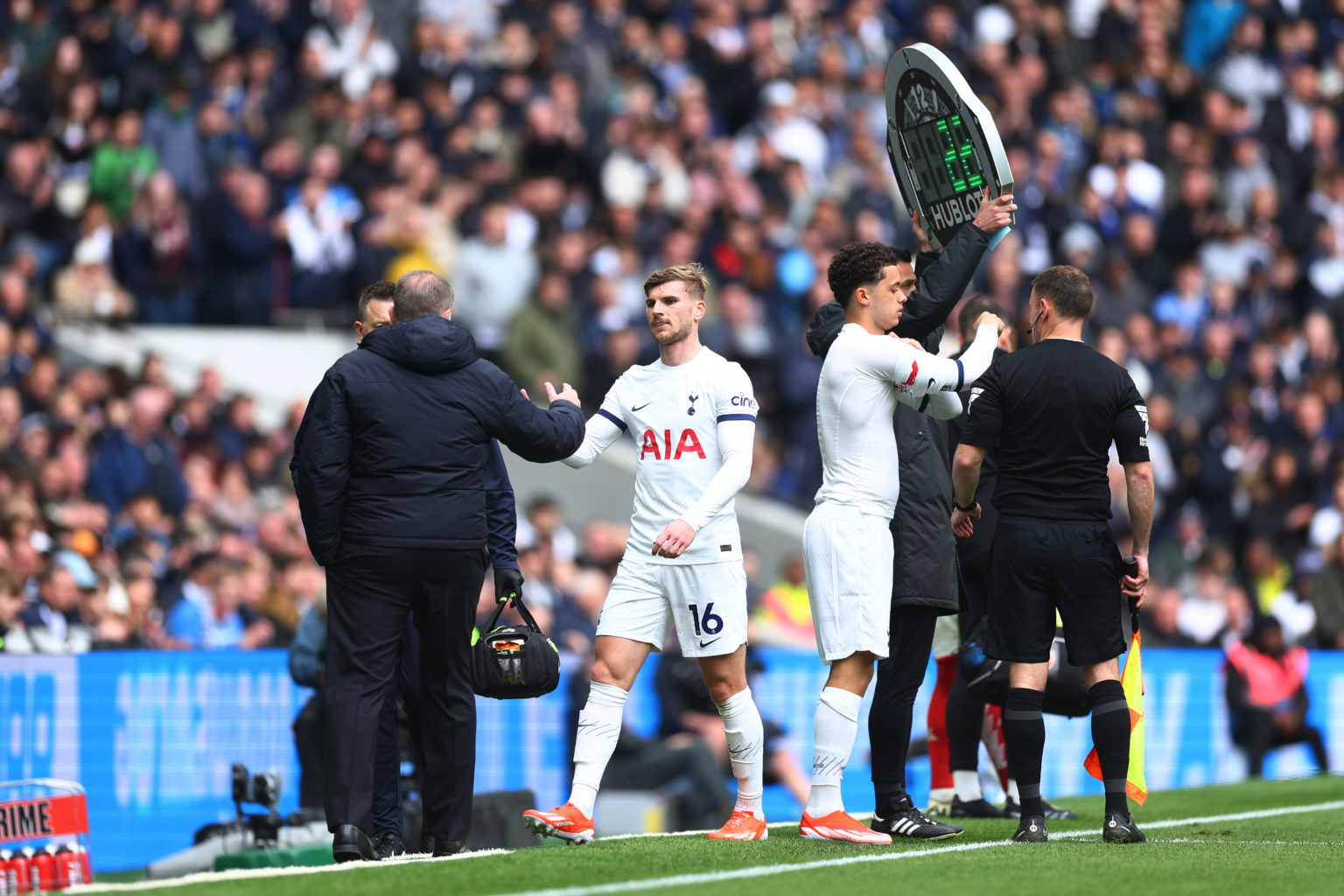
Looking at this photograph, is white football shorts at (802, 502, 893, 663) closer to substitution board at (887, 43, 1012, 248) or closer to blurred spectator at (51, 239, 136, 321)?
substitution board at (887, 43, 1012, 248)

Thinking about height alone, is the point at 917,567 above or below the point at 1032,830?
above

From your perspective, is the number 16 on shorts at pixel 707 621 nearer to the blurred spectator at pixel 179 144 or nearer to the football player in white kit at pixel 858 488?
the football player in white kit at pixel 858 488

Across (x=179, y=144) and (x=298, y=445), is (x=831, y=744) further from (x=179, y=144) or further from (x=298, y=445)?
(x=179, y=144)

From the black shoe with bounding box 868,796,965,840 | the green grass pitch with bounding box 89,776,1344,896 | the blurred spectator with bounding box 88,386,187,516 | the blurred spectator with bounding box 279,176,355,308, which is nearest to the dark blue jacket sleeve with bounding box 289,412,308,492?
the green grass pitch with bounding box 89,776,1344,896

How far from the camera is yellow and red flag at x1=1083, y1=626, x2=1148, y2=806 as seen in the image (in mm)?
7773

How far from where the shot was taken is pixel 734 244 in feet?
56.6

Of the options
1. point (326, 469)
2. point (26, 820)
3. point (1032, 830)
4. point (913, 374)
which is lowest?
point (1032, 830)

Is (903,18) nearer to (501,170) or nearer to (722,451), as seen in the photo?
(501,170)

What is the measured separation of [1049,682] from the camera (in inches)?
337

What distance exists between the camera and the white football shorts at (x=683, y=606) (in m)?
7.53

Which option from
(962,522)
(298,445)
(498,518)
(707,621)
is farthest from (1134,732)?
(298,445)

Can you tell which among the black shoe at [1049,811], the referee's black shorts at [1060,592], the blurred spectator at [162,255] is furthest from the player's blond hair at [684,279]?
the blurred spectator at [162,255]

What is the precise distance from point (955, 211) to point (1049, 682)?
6.78ft

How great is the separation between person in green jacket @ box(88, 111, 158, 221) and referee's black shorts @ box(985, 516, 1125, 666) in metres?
10.8
